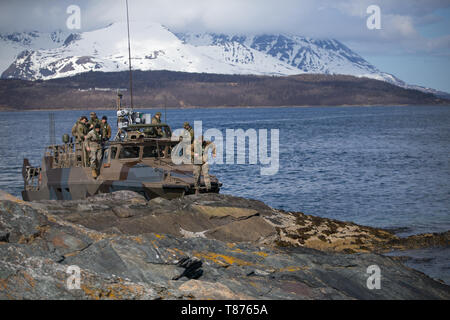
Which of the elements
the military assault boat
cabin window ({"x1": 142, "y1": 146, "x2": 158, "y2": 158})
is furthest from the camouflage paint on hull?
cabin window ({"x1": 142, "y1": 146, "x2": 158, "y2": 158})

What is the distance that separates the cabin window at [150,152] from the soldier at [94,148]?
4.79ft

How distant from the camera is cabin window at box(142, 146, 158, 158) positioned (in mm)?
19156

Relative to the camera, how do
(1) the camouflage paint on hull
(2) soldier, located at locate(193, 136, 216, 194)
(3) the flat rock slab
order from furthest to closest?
(1) the camouflage paint on hull
(2) soldier, located at locate(193, 136, 216, 194)
(3) the flat rock slab

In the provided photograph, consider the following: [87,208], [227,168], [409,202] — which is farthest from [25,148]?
[87,208]

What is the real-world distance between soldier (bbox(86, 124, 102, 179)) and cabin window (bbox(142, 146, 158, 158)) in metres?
1.46

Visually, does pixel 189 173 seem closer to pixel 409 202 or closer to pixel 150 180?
pixel 150 180

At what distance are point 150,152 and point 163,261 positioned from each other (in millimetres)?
10750

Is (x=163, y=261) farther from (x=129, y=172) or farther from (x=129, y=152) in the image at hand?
(x=129, y=152)

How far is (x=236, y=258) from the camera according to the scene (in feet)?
34.3

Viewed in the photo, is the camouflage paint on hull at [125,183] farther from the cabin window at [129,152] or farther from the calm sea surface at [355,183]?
the calm sea surface at [355,183]

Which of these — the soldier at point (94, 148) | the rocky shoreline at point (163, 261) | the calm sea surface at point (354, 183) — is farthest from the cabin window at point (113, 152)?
the calm sea surface at point (354, 183)

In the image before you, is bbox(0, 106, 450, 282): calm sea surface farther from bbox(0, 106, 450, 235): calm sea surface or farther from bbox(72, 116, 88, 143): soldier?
bbox(72, 116, 88, 143): soldier

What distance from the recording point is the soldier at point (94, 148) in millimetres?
18703
